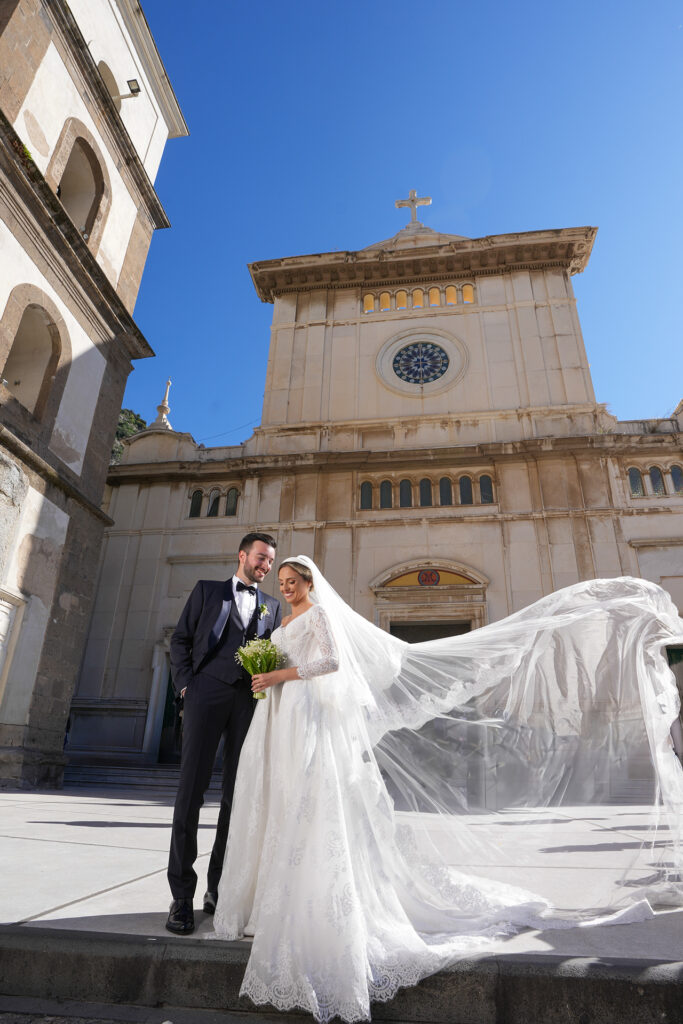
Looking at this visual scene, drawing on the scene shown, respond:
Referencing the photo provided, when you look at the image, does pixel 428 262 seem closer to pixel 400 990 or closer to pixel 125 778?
pixel 125 778

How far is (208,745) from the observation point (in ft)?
10.7

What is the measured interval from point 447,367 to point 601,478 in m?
6.91

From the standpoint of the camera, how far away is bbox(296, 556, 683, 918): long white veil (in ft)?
11.0

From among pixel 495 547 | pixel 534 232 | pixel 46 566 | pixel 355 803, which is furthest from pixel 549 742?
pixel 534 232

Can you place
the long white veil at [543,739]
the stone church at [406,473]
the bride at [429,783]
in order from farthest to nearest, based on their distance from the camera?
the stone church at [406,473], the long white veil at [543,739], the bride at [429,783]

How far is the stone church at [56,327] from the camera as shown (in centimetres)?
1061

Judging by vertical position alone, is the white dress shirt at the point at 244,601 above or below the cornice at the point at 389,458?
below

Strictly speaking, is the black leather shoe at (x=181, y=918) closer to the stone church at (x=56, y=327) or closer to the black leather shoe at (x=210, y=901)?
the black leather shoe at (x=210, y=901)

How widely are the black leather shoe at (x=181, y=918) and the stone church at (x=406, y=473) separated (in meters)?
14.2

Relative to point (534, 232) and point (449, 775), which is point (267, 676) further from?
point (534, 232)

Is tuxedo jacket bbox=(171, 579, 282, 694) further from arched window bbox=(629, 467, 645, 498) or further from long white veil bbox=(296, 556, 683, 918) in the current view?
arched window bbox=(629, 467, 645, 498)

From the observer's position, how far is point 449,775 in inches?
140

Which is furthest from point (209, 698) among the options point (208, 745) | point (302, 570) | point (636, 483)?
point (636, 483)

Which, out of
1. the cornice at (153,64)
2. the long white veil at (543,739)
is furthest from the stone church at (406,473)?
the long white veil at (543,739)
